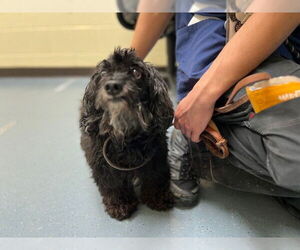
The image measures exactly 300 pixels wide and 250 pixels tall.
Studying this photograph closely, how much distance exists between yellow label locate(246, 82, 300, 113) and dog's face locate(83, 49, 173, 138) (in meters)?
0.21

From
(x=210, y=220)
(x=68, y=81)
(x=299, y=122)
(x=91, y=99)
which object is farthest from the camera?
(x=68, y=81)

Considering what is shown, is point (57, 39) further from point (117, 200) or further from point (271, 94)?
point (271, 94)

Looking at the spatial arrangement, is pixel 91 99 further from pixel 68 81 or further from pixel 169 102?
pixel 68 81

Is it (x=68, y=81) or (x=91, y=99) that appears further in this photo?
(x=68, y=81)

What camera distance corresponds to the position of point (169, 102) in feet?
2.66

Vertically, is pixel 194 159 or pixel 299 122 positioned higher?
pixel 299 122

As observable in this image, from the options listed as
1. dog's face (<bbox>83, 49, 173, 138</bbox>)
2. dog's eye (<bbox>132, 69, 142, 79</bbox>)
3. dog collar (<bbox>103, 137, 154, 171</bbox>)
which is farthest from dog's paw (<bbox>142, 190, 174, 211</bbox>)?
dog's eye (<bbox>132, 69, 142, 79</bbox>)

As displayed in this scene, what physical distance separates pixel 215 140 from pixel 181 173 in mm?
248

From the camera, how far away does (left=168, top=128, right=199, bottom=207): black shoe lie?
989 mm

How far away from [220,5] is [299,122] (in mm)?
347

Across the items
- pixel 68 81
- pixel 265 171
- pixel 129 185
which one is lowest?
pixel 68 81

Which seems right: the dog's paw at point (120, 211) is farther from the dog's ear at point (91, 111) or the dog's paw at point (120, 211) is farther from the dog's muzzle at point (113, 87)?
the dog's muzzle at point (113, 87)

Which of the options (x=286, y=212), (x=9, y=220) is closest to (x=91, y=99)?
(x=9, y=220)

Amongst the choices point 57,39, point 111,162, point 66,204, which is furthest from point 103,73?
point 57,39
